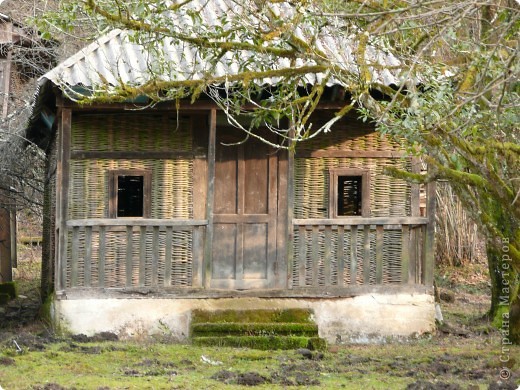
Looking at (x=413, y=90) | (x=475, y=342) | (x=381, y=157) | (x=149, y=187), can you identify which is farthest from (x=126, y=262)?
(x=413, y=90)

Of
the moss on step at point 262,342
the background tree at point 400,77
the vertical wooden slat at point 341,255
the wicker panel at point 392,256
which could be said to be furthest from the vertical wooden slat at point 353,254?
the background tree at point 400,77

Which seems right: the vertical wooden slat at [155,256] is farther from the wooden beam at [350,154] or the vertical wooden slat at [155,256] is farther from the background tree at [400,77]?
the background tree at [400,77]

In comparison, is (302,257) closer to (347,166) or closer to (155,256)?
(347,166)

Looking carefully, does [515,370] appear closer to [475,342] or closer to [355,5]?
[475,342]

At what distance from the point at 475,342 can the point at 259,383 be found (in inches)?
173

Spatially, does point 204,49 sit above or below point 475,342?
above

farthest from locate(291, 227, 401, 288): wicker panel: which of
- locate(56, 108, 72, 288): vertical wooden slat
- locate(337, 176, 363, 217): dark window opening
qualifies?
locate(56, 108, 72, 288): vertical wooden slat

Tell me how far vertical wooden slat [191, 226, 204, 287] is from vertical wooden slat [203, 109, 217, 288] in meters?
0.12

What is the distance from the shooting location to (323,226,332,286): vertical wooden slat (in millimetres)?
13078

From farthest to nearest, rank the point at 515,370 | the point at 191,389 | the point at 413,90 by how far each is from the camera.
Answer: the point at 515,370 < the point at 191,389 < the point at 413,90

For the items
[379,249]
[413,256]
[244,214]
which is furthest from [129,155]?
[413,256]

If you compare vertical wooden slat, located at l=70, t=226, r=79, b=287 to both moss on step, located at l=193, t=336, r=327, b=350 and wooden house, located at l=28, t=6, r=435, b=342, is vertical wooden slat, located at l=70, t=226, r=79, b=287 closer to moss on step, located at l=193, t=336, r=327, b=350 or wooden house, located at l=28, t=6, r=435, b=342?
wooden house, located at l=28, t=6, r=435, b=342

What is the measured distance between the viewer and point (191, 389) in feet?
29.3

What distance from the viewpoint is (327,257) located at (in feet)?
43.0
